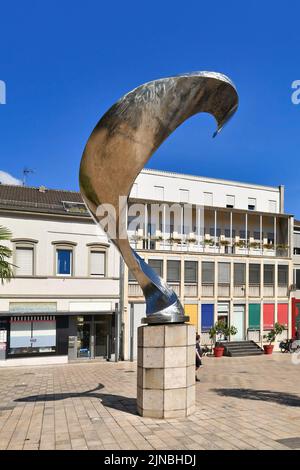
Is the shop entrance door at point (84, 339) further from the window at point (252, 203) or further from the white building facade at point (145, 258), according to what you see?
the window at point (252, 203)

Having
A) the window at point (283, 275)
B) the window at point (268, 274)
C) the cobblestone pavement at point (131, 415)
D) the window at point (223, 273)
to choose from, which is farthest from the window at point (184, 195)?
the cobblestone pavement at point (131, 415)

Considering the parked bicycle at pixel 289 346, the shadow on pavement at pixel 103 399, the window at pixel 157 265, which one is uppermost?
the window at pixel 157 265

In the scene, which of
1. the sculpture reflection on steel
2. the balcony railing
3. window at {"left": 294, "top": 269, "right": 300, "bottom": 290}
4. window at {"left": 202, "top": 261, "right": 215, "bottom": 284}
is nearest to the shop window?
the balcony railing

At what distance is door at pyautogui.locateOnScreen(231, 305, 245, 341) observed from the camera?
3325 centimetres

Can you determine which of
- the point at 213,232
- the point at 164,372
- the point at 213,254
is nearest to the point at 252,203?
the point at 213,232

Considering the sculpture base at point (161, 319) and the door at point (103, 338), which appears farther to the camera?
the door at point (103, 338)

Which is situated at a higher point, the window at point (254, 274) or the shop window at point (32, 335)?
the window at point (254, 274)

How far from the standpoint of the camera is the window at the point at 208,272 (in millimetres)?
32188

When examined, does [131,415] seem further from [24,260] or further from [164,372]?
[24,260]

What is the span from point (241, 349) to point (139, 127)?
2379 centimetres

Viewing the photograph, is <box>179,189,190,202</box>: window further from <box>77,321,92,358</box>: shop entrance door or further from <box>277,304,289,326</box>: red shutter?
<box>77,321,92,358</box>: shop entrance door

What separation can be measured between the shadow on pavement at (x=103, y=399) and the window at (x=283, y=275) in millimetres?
21888

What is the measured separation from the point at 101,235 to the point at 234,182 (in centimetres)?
1501

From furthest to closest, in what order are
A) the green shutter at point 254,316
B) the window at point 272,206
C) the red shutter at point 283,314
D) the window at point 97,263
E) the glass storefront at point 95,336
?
the window at point 272,206
the red shutter at point 283,314
the green shutter at point 254,316
the window at point 97,263
the glass storefront at point 95,336
